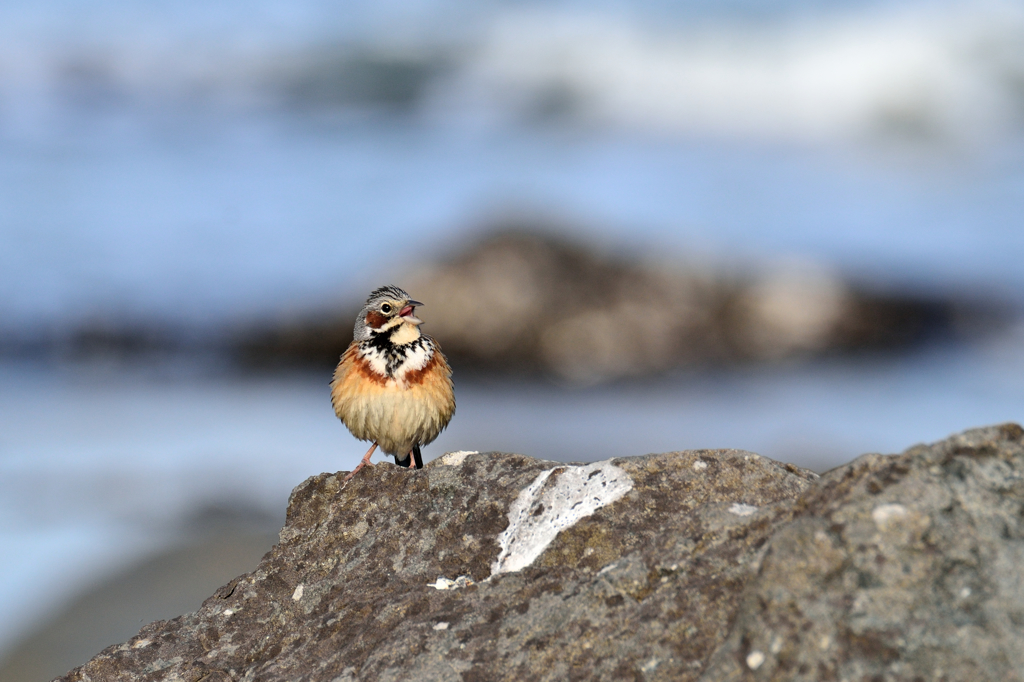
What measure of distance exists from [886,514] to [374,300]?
476cm

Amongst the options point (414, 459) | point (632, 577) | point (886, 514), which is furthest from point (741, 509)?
point (414, 459)

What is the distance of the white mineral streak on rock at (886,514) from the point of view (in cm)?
256

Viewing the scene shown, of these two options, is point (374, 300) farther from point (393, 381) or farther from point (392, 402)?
point (392, 402)

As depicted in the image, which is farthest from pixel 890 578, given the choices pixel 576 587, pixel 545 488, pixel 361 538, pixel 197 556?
pixel 197 556

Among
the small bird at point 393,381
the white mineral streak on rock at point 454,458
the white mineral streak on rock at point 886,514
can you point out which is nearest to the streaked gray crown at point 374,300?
the small bird at point 393,381

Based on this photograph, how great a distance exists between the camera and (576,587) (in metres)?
3.27

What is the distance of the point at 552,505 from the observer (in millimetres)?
4059

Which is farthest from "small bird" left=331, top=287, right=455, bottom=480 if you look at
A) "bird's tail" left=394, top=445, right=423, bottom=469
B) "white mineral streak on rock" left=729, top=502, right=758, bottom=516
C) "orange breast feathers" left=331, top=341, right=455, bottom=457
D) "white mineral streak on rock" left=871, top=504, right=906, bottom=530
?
"white mineral streak on rock" left=871, top=504, right=906, bottom=530

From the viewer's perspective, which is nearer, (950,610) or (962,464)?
(950,610)

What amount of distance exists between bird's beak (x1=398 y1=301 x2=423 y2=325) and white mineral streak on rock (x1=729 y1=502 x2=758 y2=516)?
3.68m

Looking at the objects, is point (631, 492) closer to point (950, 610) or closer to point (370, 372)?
point (950, 610)

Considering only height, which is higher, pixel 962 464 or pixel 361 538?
pixel 361 538

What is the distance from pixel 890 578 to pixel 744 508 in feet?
2.88

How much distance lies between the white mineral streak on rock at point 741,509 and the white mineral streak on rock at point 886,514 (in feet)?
2.26
